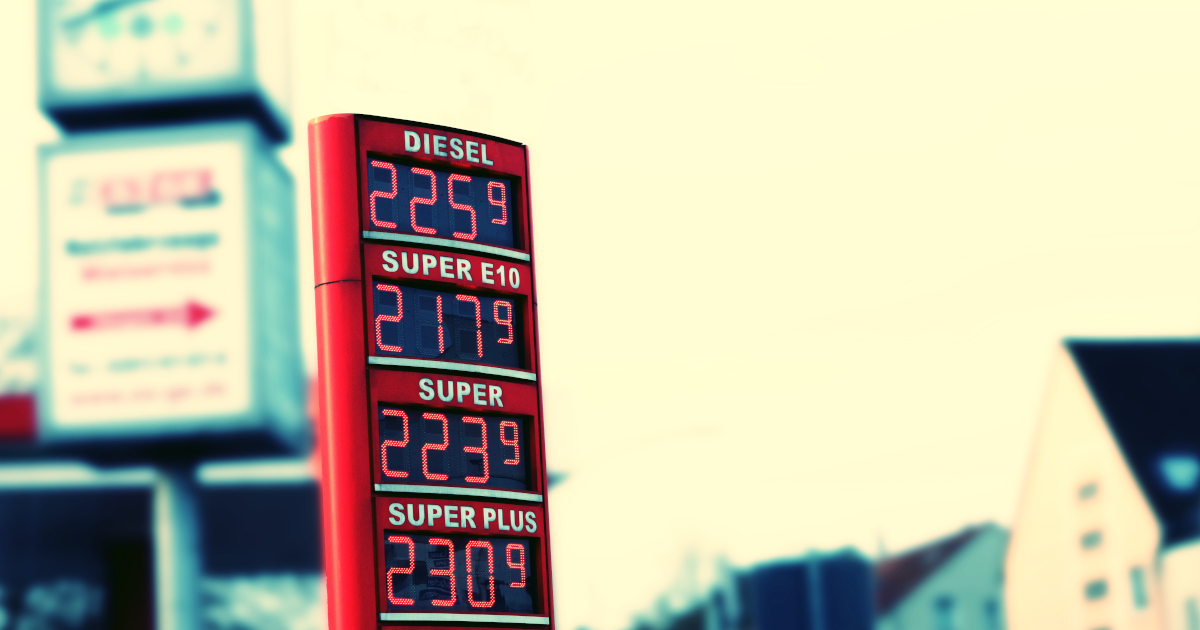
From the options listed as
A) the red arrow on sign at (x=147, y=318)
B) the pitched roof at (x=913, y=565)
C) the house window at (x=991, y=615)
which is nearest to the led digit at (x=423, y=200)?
A: the red arrow on sign at (x=147, y=318)

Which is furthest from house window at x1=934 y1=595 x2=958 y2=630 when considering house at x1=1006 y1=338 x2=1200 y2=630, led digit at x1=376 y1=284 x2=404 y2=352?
led digit at x1=376 y1=284 x2=404 y2=352

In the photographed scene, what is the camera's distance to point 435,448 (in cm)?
1165

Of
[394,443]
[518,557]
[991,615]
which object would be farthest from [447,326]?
[991,615]

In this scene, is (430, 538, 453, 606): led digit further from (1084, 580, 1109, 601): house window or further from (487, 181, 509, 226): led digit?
(1084, 580, 1109, 601): house window

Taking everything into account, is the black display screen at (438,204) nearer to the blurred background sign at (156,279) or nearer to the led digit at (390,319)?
the led digit at (390,319)

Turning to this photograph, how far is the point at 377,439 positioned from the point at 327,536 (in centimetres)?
70

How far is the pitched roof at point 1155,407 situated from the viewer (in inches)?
2142

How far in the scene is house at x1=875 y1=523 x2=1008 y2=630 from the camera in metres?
70.9

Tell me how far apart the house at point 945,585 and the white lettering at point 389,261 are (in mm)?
60690

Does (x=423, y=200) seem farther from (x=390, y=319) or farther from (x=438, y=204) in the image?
(x=390, y=319)

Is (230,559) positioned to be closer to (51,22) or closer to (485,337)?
(51,22)

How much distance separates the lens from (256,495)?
40000 millimetres

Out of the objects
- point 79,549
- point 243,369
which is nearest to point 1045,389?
point 79,549

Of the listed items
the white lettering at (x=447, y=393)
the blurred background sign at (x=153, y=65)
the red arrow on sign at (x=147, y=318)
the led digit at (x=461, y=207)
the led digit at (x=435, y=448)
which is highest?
the blurred background sign at (x=153, y=65)
